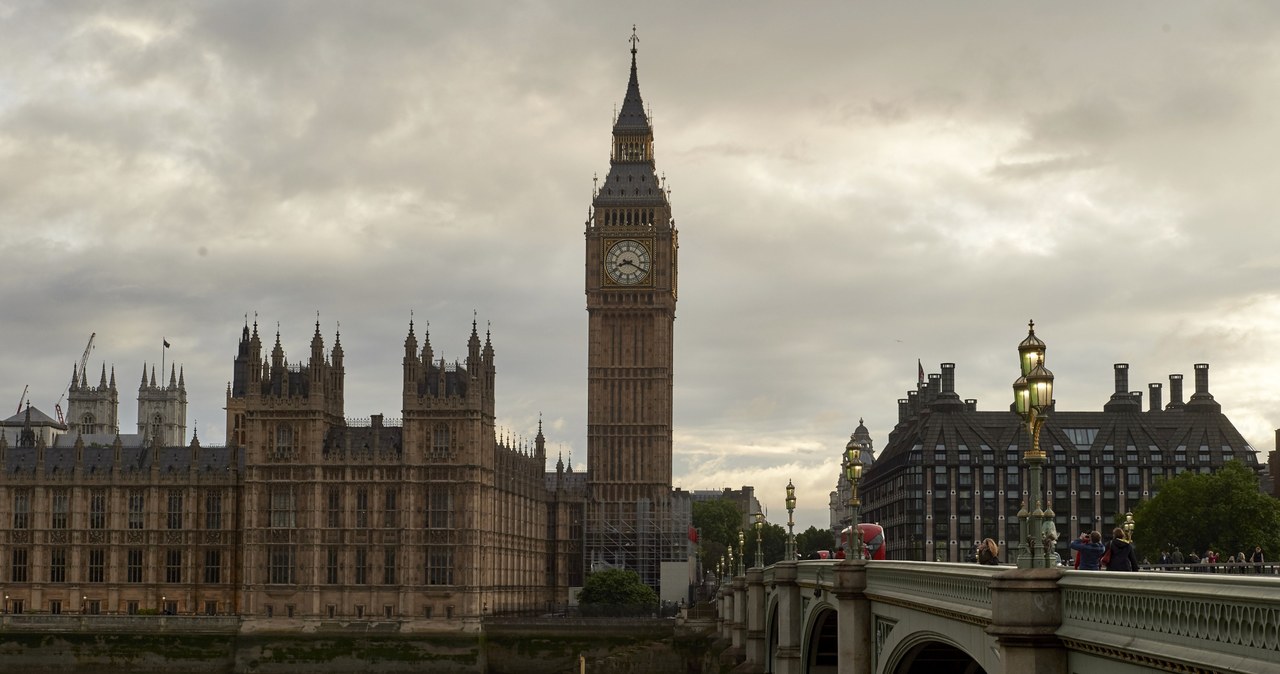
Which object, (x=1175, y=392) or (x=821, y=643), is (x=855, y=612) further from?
(x=1175, y=392)

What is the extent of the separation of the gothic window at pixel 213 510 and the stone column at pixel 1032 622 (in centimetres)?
12257

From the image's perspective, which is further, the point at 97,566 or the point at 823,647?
the point at 97,566

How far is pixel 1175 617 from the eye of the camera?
20078mm

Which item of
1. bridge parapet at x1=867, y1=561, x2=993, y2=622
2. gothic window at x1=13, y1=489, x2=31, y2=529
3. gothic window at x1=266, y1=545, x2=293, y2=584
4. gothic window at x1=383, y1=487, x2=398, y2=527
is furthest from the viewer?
gothic window at x1=13, y1=489, x2=31, y2=529

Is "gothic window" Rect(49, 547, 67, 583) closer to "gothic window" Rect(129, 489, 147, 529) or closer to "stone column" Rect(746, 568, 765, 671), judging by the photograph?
"gothic window" Rect(129, 489, 147, 529)

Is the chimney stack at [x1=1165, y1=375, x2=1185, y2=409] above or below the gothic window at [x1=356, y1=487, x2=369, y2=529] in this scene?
above

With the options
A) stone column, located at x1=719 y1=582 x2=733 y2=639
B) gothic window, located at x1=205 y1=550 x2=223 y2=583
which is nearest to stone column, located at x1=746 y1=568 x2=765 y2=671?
stone column, located at x1=719 y1=582 x2=733 y2=639

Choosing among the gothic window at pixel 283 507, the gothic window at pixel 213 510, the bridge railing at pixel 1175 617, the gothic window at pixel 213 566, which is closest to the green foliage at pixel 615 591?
the gothic window at pixel 283 507

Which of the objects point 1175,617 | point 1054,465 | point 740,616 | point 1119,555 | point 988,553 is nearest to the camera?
point 1175,617

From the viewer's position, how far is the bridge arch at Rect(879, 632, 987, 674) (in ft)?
134

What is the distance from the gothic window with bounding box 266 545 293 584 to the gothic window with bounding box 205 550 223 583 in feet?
24.5

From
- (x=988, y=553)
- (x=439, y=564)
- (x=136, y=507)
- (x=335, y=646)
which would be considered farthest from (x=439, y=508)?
(x=988, y=553)

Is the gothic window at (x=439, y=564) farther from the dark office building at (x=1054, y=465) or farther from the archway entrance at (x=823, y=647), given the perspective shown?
the archway entrance at (x=823, y=647)

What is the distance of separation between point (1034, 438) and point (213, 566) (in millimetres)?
123178
